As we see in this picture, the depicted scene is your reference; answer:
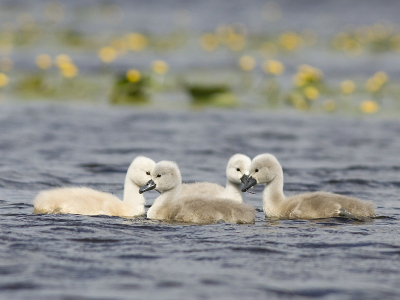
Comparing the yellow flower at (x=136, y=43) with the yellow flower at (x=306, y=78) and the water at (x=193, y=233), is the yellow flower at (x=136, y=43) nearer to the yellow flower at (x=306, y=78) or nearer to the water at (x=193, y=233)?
the yellow flower at (x=306, y=78)

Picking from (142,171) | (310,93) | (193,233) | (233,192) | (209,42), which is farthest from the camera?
(209,42)

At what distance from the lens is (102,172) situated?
1303cm

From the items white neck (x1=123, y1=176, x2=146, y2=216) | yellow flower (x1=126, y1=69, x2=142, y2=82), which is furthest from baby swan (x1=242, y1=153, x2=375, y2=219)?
yellow flower (x1=126, y1=69, x2=142, y2=82)

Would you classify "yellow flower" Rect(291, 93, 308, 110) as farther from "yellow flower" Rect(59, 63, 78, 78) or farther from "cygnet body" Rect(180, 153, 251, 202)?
"cygnet body" Rect(180, 153, 251, 202)

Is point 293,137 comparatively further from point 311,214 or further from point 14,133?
point 311,214

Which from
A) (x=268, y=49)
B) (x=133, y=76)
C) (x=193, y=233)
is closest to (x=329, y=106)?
(x=133, y=76)

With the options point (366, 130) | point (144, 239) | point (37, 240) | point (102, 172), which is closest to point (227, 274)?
point (144, 239)

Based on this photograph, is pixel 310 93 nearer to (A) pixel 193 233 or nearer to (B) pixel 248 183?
(B) pixel 248 183

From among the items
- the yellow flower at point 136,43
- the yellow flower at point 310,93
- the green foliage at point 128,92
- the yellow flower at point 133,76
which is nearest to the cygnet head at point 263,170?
the yellow flower at point 133,76

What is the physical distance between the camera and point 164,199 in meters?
9.67

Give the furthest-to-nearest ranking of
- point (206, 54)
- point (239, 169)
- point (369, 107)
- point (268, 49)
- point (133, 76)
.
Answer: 1. point (268, 49)
2. point (206, 54)
3. point (133, 76)
4. point (369, 107)
5. point (239, 169)

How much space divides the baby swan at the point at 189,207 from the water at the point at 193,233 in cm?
18

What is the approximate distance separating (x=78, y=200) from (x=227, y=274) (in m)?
2.64

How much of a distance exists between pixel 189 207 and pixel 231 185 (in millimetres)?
1160
